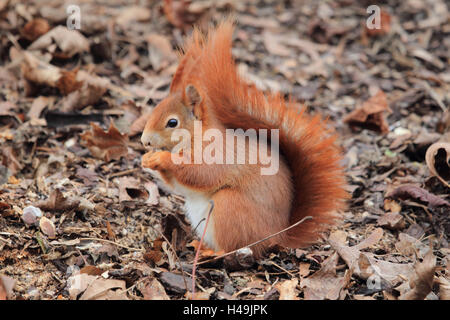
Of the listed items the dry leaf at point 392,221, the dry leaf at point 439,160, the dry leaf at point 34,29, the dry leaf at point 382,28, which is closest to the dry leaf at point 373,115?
the dry leaf at point 439,160

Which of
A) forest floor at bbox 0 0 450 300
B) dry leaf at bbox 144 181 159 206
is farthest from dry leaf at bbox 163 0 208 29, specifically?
dry leaf at bbox 144 181 159 206

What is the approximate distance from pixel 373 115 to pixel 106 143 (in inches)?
67.9

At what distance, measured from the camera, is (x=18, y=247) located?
7.27 feet

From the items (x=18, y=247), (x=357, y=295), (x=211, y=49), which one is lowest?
(x=357, y=295)

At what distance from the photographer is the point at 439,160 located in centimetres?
274

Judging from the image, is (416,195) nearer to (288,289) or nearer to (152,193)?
(288,289)

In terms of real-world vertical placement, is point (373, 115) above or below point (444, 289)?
above

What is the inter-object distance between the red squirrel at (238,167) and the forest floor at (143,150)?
0.45 ft

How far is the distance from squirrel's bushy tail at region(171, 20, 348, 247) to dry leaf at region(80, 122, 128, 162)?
0.83 metres

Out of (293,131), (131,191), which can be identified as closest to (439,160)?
(293,131)

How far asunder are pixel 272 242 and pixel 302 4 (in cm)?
320

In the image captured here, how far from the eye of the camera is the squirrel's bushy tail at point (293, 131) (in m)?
2.30
